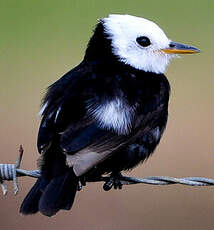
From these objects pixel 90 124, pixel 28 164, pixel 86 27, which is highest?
pixel 86 27

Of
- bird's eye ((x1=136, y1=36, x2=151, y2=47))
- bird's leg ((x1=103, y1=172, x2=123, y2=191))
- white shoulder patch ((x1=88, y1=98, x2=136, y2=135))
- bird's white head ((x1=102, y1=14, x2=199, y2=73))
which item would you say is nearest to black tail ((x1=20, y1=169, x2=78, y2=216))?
white shoulder patch ((x1=88, y1=98, x2=136, y2=135))

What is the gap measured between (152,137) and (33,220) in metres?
2.07

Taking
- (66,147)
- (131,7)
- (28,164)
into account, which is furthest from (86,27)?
(66,147)

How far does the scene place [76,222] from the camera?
8.24 m

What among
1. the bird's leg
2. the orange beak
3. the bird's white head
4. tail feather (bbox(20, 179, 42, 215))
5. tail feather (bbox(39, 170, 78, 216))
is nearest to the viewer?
tail feather (bbox(39, 170, 78, 216))

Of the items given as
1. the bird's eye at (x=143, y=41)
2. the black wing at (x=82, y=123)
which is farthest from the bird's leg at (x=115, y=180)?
the bird's eye at (x=143, y=41)

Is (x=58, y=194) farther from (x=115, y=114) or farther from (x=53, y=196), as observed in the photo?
(x=115, y=114)

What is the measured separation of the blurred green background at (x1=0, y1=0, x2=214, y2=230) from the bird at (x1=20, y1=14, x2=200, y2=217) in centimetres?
186

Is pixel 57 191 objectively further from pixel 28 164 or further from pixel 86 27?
pixel 86 27

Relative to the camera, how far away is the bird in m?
5.88

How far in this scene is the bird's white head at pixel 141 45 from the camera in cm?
691

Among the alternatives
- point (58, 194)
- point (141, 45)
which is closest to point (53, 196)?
point (58, 194)

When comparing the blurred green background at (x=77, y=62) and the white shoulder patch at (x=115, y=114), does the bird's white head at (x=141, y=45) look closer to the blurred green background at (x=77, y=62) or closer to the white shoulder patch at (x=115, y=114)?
the white shoulder patch at (x=115, y=114)

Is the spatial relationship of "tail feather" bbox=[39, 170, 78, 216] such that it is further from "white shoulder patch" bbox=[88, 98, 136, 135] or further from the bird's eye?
the bird's eye
